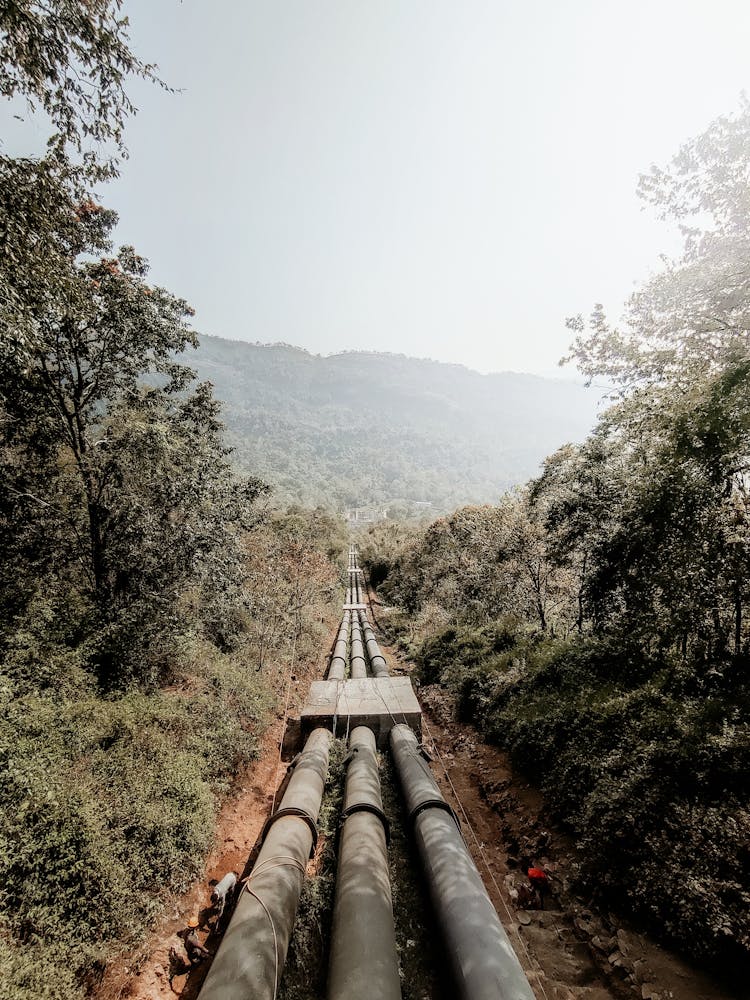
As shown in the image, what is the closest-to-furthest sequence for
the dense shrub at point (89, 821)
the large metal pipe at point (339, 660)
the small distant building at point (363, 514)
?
1. the dense shrub at point (89, 821)
2. the large metal pipe at point (339, 660)
3. the small distant building at point (363, 514)

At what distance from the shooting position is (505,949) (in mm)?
4445

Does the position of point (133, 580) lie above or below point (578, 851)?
above

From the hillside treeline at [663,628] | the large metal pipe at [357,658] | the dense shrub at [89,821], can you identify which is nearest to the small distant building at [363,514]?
the large metal pipe at [357,658]

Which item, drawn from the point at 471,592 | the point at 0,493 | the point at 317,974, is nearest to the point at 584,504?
the point at 471,592

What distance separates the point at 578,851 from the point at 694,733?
281cm

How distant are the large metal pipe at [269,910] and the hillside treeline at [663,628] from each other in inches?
176

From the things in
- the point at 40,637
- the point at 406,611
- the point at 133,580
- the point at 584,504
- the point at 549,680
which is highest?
the point at 584,504

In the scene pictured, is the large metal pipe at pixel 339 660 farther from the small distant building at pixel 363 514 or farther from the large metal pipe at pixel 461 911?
the small distant building at pixel 363 514

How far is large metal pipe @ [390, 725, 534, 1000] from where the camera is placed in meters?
4.09

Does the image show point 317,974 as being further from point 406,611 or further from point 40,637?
point 406,611

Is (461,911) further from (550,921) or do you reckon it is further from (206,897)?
(206,897)

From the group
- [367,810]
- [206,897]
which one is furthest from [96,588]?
[367,810]

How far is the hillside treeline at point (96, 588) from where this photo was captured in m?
5.05

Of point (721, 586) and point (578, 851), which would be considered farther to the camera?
point (721, 586)
